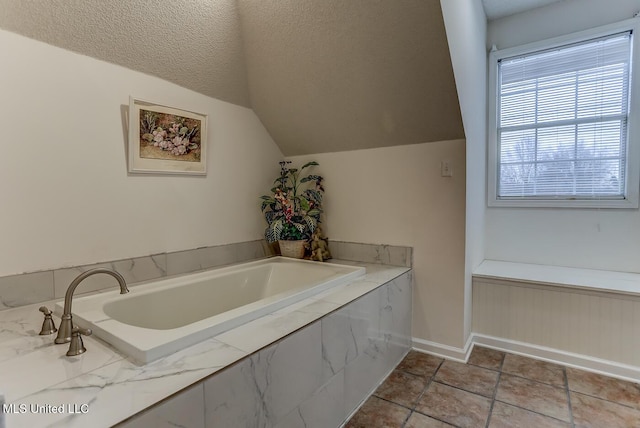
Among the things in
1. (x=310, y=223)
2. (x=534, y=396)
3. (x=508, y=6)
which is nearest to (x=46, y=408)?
(x=310, y=223)

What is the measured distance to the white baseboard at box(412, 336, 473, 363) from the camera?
2.16 meters

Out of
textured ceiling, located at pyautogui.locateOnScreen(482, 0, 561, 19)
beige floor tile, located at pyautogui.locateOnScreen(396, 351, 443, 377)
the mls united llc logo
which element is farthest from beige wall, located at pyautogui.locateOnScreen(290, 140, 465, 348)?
the mls united llc logo

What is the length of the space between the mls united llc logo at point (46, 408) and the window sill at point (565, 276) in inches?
92.0

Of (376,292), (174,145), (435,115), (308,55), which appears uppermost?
(308,55)

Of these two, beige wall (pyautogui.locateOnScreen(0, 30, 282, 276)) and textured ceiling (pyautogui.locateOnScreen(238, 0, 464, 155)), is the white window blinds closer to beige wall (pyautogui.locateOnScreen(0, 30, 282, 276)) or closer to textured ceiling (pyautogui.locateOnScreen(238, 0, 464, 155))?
textured ceiling (pyautogui.locateOnScreen(238, 0, 464, 155))

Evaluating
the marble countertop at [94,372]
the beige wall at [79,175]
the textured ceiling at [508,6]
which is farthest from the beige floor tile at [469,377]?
the textured ceiling at [508,6]

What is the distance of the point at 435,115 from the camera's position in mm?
2037

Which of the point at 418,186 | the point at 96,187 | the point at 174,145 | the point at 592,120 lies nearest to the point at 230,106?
the point at 174,145

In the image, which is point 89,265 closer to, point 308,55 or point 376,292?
point 376,292

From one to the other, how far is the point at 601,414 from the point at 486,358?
0.64 m

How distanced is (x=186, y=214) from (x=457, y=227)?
1.79 meters

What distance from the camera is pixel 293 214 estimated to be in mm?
2533

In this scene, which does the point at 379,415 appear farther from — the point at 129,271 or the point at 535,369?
the point at 129,271

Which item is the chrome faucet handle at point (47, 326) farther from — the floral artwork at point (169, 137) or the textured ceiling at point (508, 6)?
the textured ceiling at point (508, 6)
